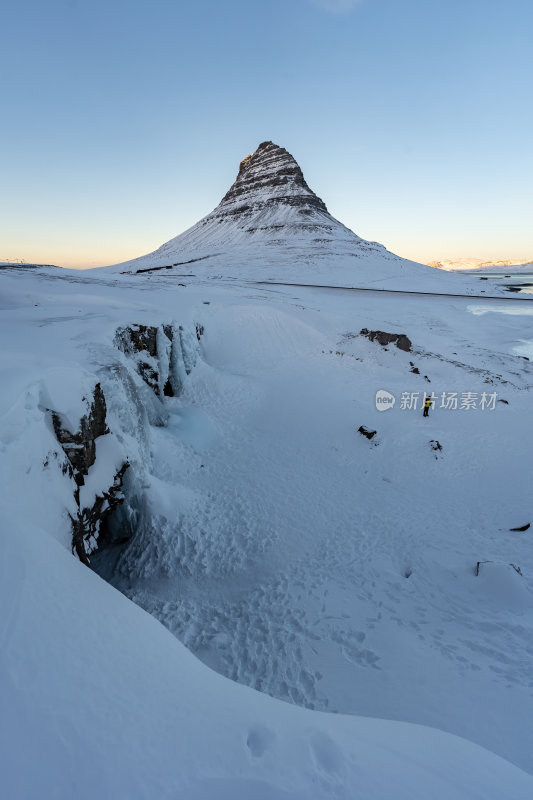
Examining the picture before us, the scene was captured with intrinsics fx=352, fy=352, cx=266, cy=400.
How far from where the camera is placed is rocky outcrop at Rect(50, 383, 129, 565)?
6.27 metres

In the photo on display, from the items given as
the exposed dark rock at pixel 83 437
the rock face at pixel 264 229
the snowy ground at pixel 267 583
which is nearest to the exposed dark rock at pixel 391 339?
the snowy ground at pixel 267 583

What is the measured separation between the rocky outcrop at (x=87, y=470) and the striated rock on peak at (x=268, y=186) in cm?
10907

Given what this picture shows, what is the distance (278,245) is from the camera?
79.8 metres

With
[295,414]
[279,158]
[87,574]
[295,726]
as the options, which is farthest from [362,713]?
[279,158]

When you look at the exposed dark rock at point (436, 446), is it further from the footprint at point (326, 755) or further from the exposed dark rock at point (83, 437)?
the footprint at point (326, 755)

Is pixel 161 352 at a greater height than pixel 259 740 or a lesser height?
greater

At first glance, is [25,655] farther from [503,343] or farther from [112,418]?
[503,343]

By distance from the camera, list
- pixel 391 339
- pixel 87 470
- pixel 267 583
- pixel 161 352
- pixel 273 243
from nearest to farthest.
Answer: pixel 87 470 < pixel 267 583 < pixel 161 352 < pixel 391 339 < pixel 273 243

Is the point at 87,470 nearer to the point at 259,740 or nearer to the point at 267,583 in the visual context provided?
the point at 267,583

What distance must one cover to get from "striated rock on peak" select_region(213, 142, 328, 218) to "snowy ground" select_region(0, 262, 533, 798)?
10185cm

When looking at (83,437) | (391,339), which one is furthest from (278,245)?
(83,437)

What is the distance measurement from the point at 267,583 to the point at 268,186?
134493 mm

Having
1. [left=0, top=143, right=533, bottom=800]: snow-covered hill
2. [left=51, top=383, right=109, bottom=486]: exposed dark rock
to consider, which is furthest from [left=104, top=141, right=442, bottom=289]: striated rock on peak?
[left=51, top=383, right=109, bottom=486]: exposed dark rock

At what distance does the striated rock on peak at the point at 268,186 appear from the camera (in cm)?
10800
